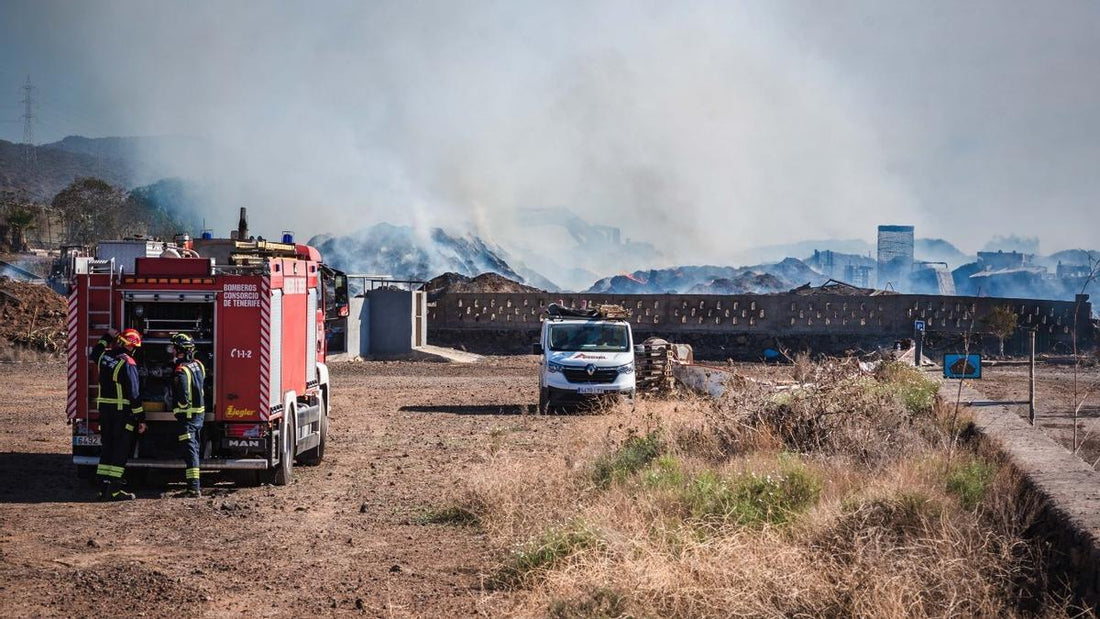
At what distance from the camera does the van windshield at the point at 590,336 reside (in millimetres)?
23234

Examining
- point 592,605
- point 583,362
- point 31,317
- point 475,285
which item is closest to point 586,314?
point 583,362

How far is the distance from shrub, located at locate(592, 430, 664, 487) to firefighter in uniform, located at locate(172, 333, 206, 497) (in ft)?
14.4

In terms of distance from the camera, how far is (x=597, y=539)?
343 inches

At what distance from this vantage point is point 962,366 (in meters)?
12.4

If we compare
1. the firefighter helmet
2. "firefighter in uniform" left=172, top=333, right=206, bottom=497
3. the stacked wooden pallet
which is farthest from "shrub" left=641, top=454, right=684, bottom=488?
the stacked wooden pallet

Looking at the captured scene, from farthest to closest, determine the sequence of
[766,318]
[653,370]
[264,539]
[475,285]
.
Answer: [475,285]
[766,318]
[653,370]
[264,539]

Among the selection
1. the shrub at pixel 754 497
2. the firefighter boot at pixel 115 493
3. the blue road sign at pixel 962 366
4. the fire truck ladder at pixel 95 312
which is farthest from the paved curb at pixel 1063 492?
the fire truck ladder at pixel 95 312

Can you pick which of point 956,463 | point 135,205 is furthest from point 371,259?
point 956,463

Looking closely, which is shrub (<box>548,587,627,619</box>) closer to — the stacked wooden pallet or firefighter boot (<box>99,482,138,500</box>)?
firefighter boot (<box>99,482,138,500</box>)

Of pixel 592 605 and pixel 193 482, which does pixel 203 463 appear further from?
pixel 592 605

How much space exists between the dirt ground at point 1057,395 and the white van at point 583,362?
7.22 meters

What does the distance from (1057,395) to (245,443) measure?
19.2 metres

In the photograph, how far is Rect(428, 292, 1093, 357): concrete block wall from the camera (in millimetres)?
42312

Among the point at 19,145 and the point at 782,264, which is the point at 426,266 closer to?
the point at 782,264
